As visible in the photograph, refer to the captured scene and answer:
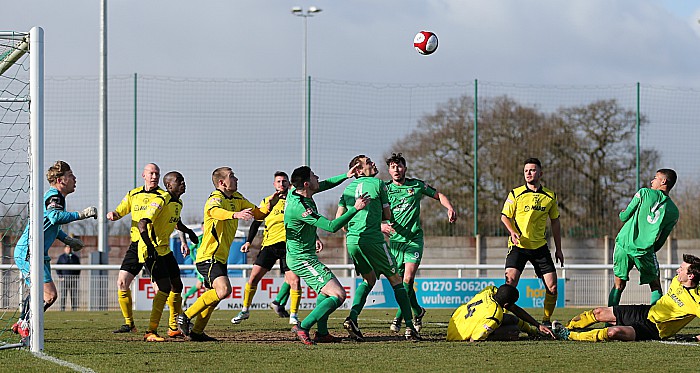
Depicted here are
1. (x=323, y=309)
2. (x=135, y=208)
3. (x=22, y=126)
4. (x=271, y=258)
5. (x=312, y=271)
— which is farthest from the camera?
(x=271, y=258)

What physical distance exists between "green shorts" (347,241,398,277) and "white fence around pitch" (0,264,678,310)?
8.44 metres

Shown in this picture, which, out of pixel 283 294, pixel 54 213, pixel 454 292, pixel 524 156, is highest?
pixel 524 156

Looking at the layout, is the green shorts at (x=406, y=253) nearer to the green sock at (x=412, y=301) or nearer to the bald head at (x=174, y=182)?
the green sock at (x=412, y=301)

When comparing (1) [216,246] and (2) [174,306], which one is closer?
(1) [216,246]

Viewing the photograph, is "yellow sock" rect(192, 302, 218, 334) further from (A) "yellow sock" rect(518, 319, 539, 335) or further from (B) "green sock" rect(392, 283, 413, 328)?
(A) "yellow sock" rect(518, 319, 539, 335)

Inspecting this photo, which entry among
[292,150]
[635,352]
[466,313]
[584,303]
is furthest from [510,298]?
[292,150]

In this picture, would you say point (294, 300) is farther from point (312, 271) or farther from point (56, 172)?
point (56, 172)

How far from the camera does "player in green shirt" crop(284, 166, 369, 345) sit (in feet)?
32.7

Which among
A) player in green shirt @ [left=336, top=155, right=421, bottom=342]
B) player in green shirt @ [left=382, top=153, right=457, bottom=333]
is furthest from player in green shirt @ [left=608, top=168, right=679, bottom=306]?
player in green shirt @ [left=336, top=155, right=421, bottom=342]

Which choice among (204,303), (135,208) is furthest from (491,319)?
(135,208)

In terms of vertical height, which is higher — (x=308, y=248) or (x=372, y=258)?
(x=308, y=248)

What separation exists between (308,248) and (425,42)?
201 inches

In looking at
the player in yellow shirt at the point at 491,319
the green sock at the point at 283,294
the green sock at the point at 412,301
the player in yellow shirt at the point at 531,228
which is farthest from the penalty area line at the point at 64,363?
the green sock at the point at 283,294

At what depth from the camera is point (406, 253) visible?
1209 cm
